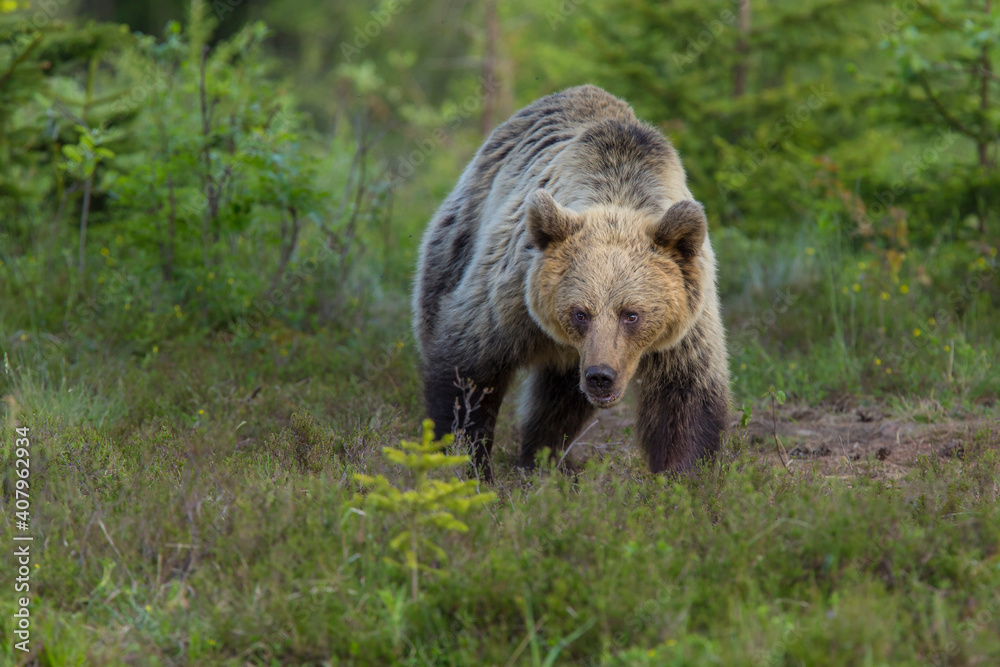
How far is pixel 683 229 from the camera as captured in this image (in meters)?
4.15

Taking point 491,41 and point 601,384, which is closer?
point 601,384

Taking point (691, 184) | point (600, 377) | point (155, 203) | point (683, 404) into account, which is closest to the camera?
point (600, 377)

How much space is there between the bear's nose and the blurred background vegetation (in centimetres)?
253

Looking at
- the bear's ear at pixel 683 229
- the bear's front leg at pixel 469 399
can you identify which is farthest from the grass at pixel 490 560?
the bear's ear at pixel 683 229

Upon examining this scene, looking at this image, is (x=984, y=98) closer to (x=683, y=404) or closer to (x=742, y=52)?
(x=742, y=52)

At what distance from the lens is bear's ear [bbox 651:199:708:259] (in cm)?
411

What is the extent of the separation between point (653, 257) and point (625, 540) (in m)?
1.42

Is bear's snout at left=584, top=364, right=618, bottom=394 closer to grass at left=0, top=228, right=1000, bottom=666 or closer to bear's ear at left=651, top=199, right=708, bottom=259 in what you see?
grass at left=0, top=228, right=1000, bottom=666

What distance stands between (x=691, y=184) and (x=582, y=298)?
619cm

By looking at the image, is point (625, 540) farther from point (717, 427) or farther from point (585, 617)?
point (717, 427)

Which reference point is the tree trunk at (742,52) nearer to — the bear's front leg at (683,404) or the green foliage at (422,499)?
the bear's front leg at (683,404)

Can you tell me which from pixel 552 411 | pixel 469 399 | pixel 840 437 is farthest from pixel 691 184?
pixel 469 399

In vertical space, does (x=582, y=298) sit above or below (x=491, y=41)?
below

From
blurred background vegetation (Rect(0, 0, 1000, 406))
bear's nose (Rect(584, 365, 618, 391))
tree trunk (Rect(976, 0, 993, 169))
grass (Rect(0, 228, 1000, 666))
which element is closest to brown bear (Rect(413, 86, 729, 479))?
bear's nose (Rect(584, 365, 618, 391))
